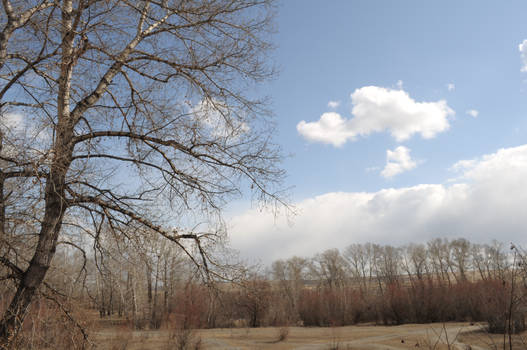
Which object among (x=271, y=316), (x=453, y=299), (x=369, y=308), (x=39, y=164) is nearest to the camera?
(x=39, y=164)

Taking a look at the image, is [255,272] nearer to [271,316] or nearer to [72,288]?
[72,288]

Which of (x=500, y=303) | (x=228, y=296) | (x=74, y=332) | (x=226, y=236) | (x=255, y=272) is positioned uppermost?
(x=226, y=236)

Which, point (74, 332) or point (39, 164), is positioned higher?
point (39, 164)

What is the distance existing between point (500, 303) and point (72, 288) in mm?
20544

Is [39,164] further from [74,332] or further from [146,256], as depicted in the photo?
[74,332]

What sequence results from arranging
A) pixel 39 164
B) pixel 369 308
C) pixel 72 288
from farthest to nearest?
pixel 369 308 → pixel 72 288 → pixel 39 164

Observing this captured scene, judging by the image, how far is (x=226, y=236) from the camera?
5.10 metres

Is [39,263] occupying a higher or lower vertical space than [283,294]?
higher

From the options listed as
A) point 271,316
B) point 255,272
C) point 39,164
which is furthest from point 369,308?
point 39,164

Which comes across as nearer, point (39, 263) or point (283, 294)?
point (39, 263)

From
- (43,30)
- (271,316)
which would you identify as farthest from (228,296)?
(271,316)

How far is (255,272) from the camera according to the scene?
16.8 feet

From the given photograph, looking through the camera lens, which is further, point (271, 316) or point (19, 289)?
point (271, 316)

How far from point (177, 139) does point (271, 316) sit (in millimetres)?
28721
